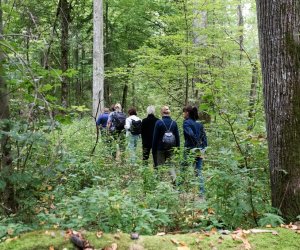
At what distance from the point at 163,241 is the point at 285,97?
2.39 metres

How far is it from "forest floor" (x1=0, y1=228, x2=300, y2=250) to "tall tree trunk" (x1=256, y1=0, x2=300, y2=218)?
86 cm

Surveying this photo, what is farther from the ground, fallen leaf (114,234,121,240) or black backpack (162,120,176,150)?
black backpack (162,120,176,150)

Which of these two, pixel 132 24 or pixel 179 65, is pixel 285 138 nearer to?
pixel 179 65

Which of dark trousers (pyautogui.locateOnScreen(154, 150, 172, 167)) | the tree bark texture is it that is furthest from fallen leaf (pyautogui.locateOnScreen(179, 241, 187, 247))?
the tree bark texture

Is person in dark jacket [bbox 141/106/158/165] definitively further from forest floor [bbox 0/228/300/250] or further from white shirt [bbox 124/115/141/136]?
forest floor [bbox 0/228/300/250]

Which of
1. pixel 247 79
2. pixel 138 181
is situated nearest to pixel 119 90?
pixel 247 79

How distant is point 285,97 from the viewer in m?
4.32

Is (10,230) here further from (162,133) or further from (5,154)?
(162,133)

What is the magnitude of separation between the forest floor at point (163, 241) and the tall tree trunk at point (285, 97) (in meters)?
0.86

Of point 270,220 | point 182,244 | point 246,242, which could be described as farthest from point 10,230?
point 270,220

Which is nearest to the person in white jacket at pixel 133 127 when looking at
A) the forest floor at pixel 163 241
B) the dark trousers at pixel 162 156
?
the dark trousers at pixel 162 156

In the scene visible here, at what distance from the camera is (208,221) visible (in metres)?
4.45

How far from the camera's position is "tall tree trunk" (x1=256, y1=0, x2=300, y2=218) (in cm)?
429

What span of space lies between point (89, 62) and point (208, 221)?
22.2 meters
